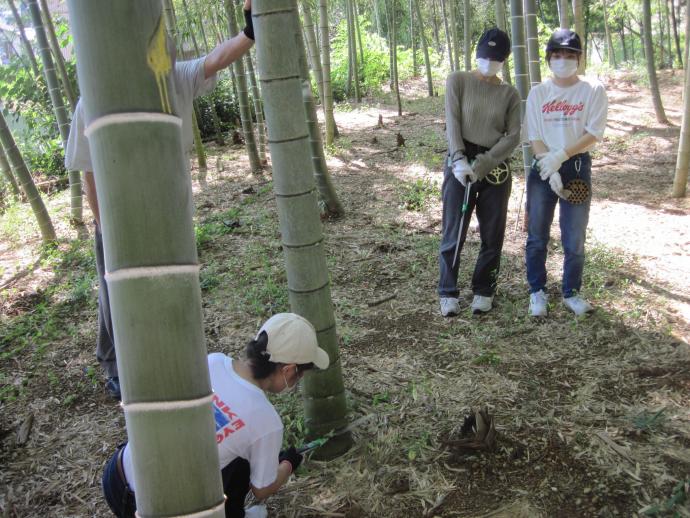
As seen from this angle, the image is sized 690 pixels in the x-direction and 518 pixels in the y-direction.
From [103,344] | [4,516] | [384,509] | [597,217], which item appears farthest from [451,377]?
[597,217]

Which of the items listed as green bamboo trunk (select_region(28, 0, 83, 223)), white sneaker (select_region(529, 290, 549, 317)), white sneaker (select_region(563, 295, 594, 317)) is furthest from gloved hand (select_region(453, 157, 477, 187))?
green bamboo trunk (select_region(28, 0, 83, 223))

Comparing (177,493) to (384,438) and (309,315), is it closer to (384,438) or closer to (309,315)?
(309,315)

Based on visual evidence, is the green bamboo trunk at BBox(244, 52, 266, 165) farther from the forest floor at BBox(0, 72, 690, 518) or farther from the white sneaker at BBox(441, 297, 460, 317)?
the white sneaker at BBox(441, 297, 460, 317)

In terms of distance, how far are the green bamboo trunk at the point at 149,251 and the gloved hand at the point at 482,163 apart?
284 cm

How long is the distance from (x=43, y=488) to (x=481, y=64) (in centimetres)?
328

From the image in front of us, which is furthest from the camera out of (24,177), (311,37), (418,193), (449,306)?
(311,37)

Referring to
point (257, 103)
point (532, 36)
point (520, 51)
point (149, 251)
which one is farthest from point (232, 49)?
point (257, 103)

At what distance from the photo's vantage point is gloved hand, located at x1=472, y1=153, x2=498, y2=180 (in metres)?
3.48

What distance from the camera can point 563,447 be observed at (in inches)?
94.7

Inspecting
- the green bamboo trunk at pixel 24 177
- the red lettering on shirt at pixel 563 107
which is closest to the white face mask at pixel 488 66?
the red lettering on shirt at pixel 563 107

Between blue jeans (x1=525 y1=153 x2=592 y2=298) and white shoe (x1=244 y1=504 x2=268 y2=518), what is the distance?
2271mm

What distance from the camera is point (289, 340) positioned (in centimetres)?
188

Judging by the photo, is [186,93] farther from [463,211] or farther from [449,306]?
[449,306]

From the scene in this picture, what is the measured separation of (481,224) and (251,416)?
2388 mm
